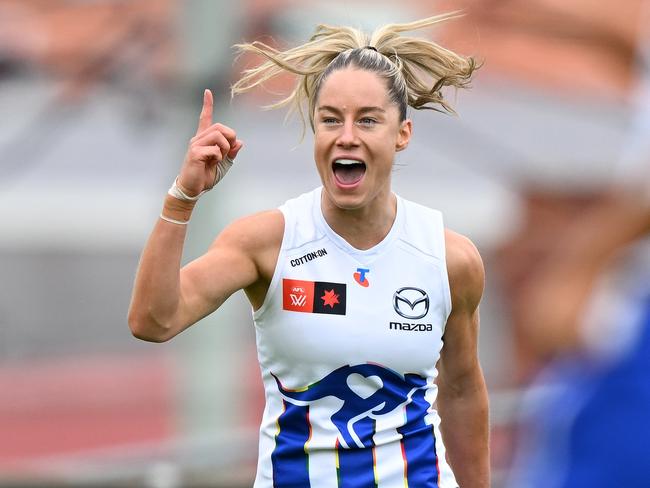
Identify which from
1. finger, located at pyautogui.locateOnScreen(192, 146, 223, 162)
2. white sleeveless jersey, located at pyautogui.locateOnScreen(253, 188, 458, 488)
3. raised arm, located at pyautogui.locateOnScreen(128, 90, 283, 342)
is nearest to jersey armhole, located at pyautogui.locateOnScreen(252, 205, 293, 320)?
white sleeveless jersey, located at pyautogui.locateOnScreen(253, 188, 458, 488)

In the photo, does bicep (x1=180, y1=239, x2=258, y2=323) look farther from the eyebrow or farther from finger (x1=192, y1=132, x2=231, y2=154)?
the eyebrow

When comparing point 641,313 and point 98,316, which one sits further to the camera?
point 98,316

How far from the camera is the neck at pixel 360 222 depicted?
4516 mm

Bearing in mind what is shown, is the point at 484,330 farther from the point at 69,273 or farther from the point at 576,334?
the point at 576,334

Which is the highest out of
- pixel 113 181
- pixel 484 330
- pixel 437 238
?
pixel 113 181

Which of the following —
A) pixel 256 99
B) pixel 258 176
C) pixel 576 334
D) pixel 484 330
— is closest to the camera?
pixel 576 334

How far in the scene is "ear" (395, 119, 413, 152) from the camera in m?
4.48

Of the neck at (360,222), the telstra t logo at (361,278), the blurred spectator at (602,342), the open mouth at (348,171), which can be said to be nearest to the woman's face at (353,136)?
the open mouth at (348,171)

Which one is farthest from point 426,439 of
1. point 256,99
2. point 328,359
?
point 256,99

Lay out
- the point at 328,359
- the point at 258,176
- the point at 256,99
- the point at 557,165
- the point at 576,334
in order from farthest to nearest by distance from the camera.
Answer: the point at 258,176, the point at 557,165, the point at 256,99, the point at 328,359, the point at 576,334

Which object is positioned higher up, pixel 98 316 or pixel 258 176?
pixel 258 176

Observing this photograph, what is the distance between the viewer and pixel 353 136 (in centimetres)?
427

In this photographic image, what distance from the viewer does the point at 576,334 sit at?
2514 millimetres

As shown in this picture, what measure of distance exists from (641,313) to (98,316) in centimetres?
2152
